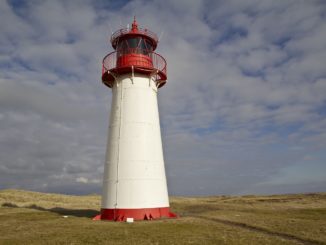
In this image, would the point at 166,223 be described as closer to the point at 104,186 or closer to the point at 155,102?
the point at 104,186

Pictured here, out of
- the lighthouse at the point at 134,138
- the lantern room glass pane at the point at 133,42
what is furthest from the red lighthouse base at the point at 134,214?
the lantern room glass pane at the point at 133,42

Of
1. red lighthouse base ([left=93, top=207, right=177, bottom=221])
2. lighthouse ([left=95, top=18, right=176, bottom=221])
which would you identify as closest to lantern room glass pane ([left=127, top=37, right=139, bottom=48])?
lighthouse ([left=95, top=18, right=176, bottom=221])

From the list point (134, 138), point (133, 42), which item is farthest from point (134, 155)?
point (133, 42)

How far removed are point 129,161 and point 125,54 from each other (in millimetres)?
8479

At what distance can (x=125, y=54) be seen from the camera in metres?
27.2

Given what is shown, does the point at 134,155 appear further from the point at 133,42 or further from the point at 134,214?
the point at 133,42

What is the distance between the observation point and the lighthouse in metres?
24.8

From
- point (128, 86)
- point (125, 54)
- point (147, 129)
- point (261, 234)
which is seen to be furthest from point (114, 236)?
point (125, 54)

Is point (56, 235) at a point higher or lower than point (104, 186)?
lower

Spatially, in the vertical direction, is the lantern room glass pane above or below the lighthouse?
above

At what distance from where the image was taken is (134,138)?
84.6 feet

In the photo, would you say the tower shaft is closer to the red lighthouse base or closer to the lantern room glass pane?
the red lighthouse base

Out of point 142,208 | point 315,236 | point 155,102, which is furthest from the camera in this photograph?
point 155,102

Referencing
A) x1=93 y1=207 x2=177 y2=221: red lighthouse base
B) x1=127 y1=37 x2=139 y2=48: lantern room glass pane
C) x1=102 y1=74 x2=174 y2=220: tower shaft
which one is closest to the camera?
x1=93 y1=207 x2=177 y2=221: red lighthouse base
